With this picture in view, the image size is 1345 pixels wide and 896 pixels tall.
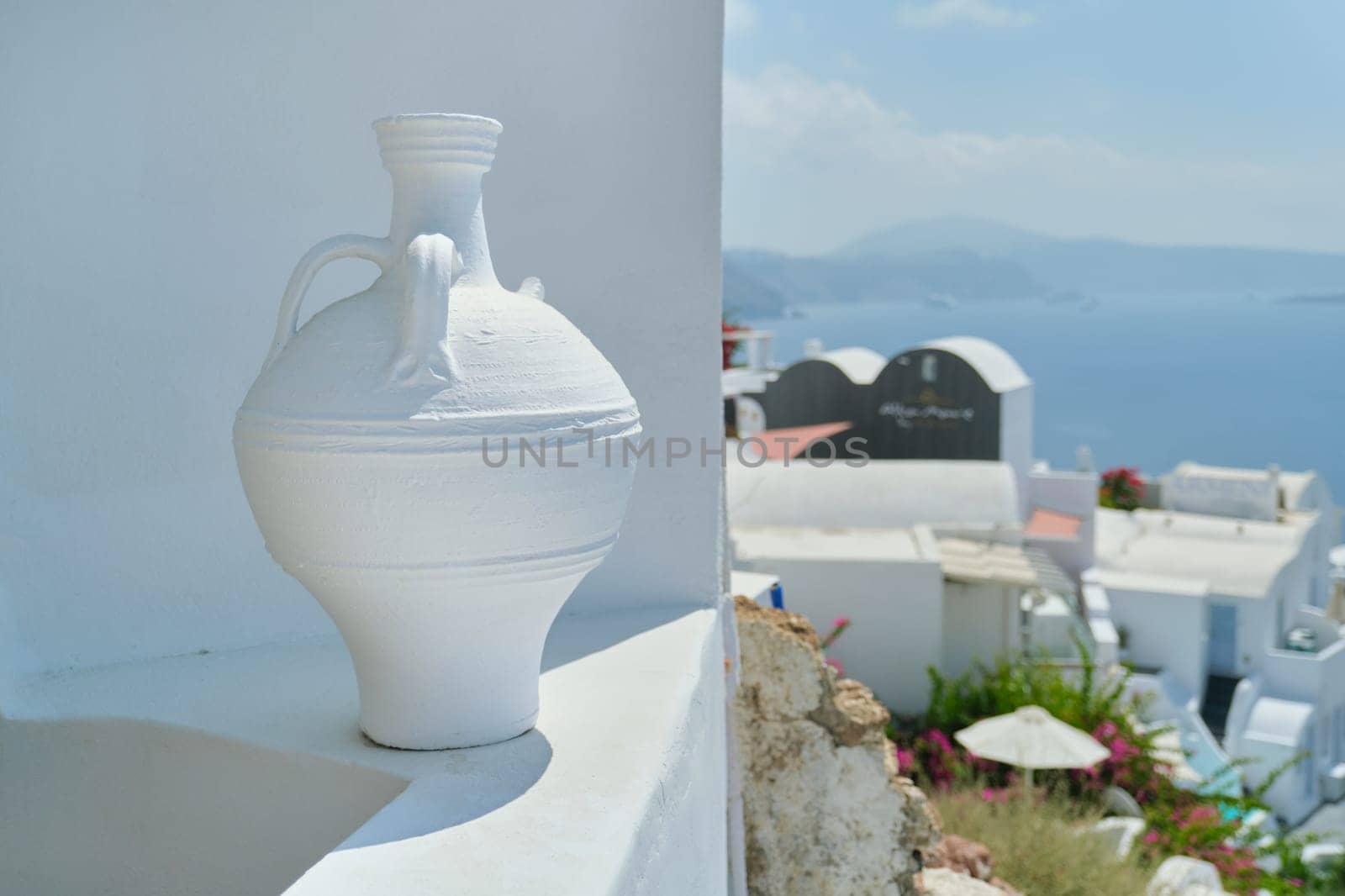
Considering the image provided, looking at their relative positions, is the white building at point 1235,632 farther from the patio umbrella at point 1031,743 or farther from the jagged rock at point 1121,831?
the patio umbrella at point 1031,743

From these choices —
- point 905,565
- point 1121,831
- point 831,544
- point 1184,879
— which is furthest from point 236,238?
point 831,544

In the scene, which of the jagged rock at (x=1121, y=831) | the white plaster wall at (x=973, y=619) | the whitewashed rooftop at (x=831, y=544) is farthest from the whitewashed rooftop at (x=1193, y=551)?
the jagged rock at (x=1121, y=831)

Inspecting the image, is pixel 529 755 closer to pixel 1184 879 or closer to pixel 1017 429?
pixel 1184 879

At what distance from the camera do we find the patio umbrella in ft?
26.2

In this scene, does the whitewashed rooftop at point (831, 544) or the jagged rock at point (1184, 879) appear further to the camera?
the whitewashed rooftop at point (831, 544)

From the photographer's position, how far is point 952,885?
4.56m

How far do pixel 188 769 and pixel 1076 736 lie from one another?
7297mm

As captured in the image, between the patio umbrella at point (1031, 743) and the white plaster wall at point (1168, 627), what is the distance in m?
5.46

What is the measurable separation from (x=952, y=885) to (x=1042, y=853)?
6.58ft

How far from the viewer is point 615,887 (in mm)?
1637

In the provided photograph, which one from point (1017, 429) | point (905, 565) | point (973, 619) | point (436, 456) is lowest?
point (973, 619)

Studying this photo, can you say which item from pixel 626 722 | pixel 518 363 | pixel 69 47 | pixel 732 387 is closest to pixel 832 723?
pixel 626 722

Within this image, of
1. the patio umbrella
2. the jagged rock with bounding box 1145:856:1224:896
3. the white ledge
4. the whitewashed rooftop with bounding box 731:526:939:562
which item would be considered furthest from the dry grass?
the white ledge

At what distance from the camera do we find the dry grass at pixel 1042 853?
6.02 meters
